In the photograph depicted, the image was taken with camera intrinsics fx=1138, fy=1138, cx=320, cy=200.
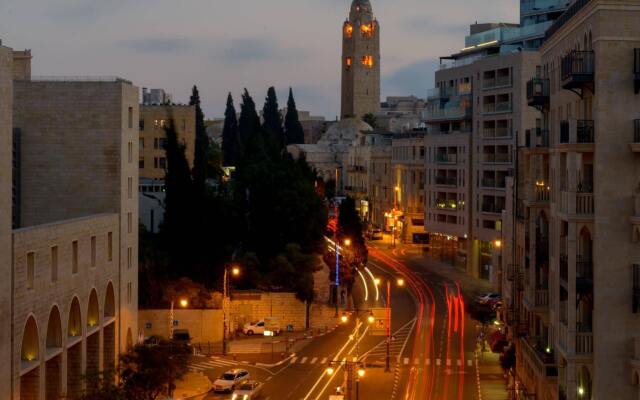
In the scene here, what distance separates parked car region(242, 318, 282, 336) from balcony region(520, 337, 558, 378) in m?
25.7

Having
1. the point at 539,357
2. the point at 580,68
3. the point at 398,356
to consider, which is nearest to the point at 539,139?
the point at 539,357

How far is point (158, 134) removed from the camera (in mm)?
107125

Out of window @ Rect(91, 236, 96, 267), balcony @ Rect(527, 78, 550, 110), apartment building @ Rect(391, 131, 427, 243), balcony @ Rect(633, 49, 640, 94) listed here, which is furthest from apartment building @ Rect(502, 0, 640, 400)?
apartment building @ Rect(391, 131, 427, 243)

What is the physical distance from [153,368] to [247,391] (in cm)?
461

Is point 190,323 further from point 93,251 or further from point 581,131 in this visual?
point 581,131

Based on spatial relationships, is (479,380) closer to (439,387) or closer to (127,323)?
(439,387)

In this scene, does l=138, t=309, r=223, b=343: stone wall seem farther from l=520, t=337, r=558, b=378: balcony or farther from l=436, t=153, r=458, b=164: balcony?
l=436, t=153, r=458, b=164: balcony

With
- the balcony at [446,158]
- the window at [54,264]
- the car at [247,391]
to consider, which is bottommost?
the car at [247,391]

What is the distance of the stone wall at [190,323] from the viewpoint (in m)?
67.5

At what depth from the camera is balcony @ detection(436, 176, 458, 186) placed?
10521 cm

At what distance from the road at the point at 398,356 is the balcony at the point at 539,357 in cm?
753

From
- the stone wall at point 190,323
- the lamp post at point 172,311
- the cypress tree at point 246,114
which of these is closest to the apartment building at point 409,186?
the cypress tree at point 246,114

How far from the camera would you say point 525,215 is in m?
45.7

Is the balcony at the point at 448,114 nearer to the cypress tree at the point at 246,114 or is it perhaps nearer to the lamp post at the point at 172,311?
the cypress tree at the point at 246,114
